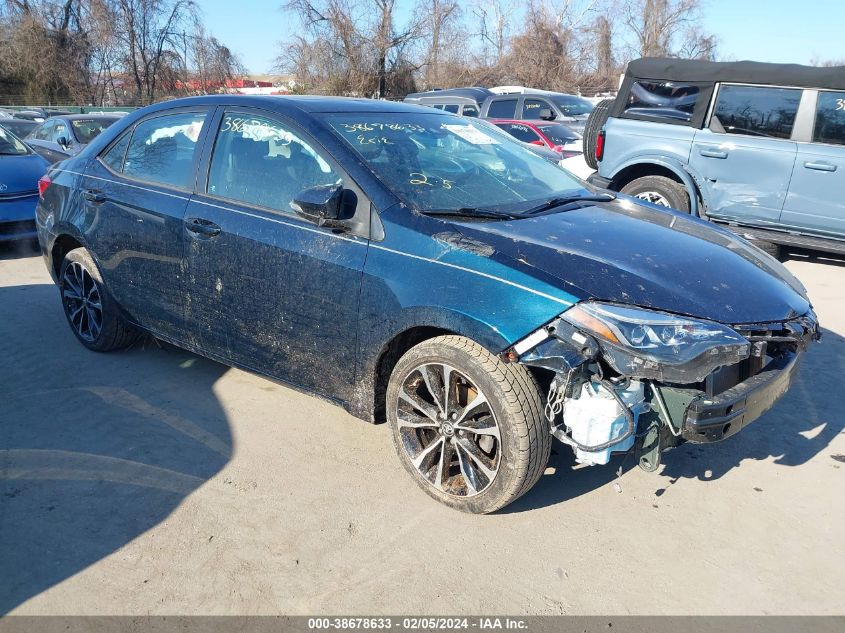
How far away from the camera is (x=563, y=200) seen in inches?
147

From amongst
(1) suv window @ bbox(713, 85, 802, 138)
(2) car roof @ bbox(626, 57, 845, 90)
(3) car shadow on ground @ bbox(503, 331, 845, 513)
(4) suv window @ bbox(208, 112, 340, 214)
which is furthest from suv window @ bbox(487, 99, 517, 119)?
(4) suv window @ bbox(208, 112, 340, 214)

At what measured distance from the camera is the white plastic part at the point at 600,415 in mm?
2684

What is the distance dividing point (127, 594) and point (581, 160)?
8774 millimetres

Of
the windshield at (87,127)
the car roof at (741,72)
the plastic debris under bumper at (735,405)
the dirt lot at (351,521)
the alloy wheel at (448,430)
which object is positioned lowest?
the dirt lot at (351,521)

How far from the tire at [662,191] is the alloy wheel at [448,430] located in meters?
5.26

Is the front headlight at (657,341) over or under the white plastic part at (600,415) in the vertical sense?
over

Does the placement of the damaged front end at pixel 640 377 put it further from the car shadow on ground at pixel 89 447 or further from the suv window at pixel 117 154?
→ the suv window at pixel 117 154

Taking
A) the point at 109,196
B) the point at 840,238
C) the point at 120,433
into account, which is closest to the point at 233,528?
the point at 120,433

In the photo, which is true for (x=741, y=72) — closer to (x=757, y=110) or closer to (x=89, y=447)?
(x=757, y=110)

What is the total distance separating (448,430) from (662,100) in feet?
20.7

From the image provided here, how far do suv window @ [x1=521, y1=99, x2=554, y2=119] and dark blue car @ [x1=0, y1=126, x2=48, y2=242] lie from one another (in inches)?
340

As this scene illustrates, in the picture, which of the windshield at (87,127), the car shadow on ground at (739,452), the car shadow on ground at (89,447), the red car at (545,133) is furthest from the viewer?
the red car at (545,133)

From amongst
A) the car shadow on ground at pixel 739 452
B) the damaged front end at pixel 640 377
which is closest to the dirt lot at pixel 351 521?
the car shadow on ground at pixel 739 452

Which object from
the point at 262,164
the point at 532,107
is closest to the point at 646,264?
the point at 262,164
